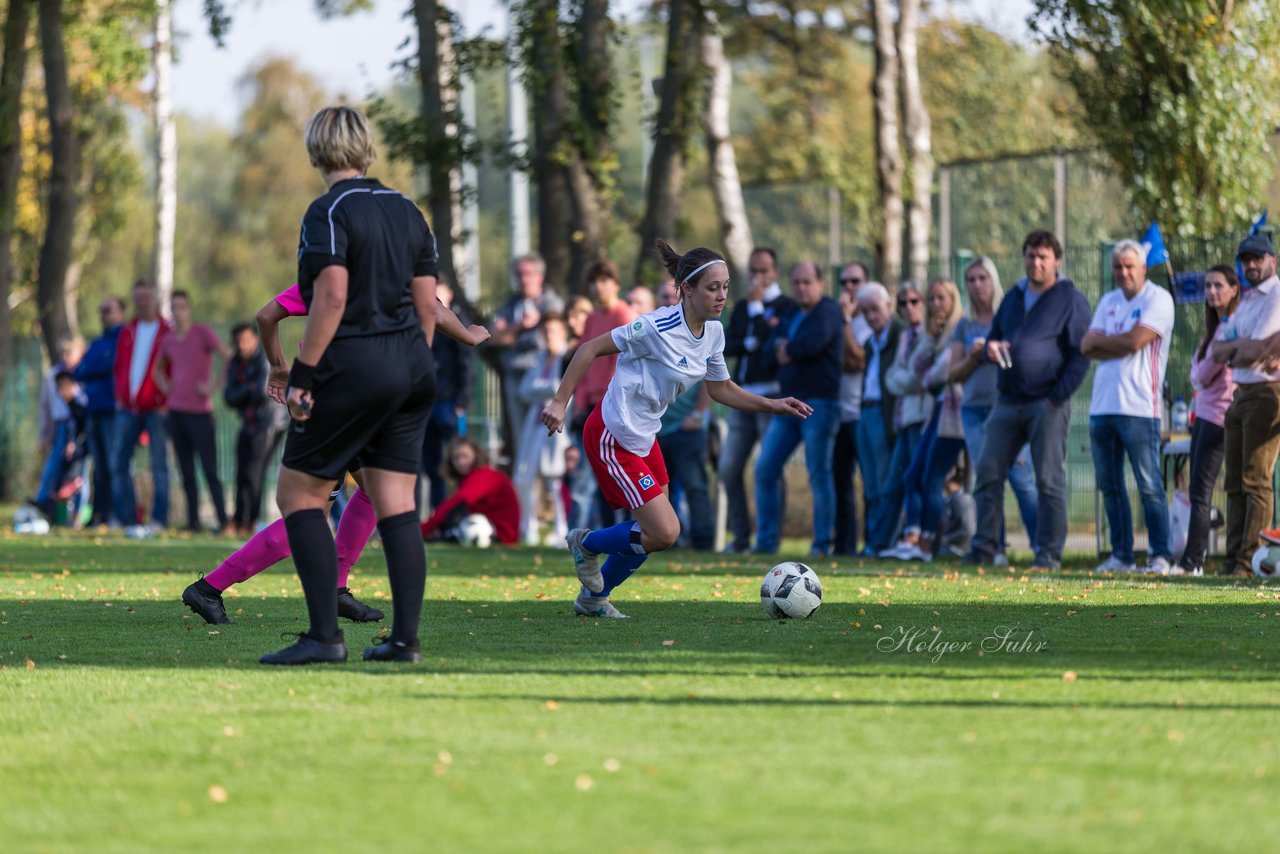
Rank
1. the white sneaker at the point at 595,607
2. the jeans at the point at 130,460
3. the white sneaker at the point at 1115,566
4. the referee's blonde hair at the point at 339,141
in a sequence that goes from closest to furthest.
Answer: the referee's blonde hair at the point at 339,141
the white sneaker at the point at 595,607
the white sneaker at the point at 1115,566
the jeans at the point at 130,460

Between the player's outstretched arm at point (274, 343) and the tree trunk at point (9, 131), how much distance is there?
17.9 meters

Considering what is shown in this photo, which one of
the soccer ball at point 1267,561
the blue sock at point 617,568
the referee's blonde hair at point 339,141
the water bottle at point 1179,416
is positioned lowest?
the soccer ball at point 1267,561

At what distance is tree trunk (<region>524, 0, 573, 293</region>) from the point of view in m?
20.4

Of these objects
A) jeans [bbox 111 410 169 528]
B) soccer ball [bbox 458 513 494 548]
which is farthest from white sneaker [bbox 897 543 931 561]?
jeans [bbox 111 410 169 528]

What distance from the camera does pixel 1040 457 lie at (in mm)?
13328

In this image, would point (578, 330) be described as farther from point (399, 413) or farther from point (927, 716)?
point (927, 716)

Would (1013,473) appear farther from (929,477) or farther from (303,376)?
(303,376)

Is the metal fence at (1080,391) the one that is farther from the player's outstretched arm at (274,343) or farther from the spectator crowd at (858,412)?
the player's outstretched arm at (274,343)

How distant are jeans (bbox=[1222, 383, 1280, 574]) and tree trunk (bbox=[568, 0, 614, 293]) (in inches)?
364

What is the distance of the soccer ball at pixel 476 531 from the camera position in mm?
17119

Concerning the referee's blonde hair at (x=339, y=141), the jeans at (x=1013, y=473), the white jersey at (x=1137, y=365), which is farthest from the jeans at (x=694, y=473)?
the referee's blonde hair at (x=339, y=141)

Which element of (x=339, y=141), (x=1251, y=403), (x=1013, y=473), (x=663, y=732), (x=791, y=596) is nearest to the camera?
(x=663, y=732)

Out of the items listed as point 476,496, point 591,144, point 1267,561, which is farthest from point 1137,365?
point 591,144

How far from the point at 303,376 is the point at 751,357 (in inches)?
348
